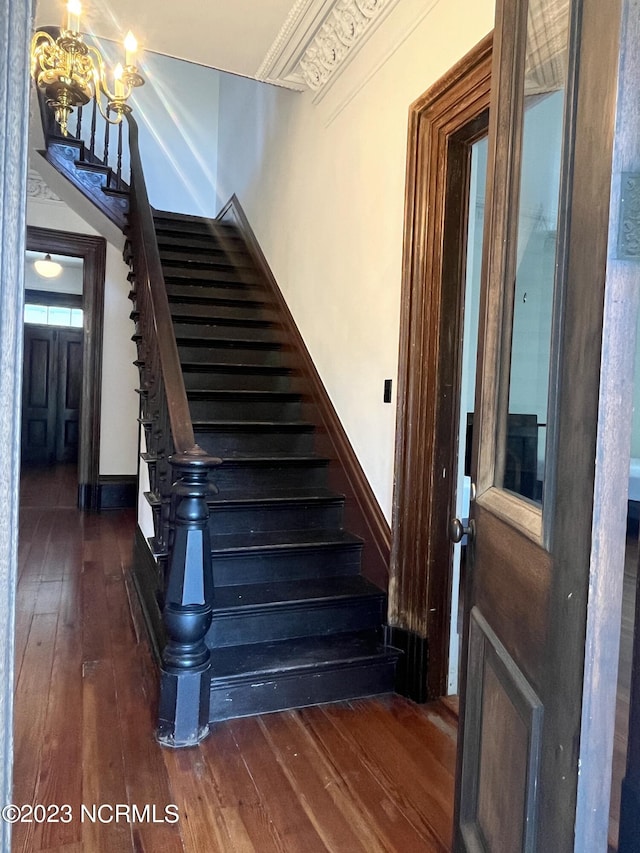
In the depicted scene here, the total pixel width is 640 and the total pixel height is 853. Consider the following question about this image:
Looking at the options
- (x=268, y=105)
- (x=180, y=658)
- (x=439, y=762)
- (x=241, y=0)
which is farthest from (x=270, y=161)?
(x=439, y=762)

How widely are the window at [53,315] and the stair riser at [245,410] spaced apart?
19.0ft

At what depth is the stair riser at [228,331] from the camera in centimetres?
377

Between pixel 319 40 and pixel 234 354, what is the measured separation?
6.08 ft

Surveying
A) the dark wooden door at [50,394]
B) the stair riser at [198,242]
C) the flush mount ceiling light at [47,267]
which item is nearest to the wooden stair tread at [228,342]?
the stair riser at [198,242]

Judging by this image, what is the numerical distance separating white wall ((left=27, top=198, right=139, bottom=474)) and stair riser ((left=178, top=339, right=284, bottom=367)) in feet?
5.60

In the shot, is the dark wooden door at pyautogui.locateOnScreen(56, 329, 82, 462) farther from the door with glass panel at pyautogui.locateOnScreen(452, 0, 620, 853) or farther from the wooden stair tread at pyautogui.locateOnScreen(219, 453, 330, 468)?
the door with glass panel at pyautogui.locateOnScreen(452, 0, 620, 853)

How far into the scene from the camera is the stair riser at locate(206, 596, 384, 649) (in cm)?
219

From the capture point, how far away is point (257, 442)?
3225 mm

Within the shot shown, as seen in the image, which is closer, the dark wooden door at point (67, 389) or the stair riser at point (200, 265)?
the stair riser at point (200, 265)

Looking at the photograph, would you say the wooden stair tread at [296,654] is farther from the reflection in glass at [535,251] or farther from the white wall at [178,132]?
the white wall at [178,132]

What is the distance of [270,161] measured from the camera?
420cm

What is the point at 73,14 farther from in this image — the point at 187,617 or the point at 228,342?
the point at 187,617

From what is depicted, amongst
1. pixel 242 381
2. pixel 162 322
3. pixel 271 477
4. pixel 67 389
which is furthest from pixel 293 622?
pixel 67 389

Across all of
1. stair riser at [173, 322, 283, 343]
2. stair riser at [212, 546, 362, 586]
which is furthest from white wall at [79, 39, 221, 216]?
stair riser at [212, 546, 362, 586]
